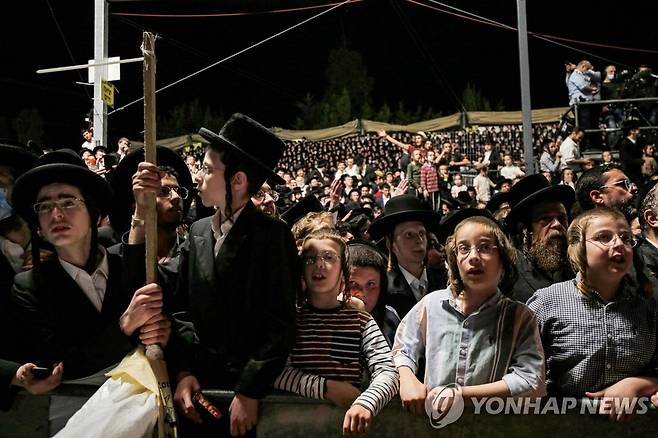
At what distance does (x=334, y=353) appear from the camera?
2.80 m

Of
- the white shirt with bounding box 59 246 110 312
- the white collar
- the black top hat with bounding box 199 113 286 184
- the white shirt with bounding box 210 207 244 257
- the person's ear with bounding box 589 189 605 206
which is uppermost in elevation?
the black top hat with bounding box 199 113 286 184

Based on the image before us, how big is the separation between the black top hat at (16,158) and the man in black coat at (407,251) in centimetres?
219

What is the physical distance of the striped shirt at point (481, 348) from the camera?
2609mm

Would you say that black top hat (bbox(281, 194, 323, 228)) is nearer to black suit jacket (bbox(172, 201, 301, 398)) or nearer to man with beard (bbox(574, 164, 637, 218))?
man with beard (bbox(574, 164, 637, 218))

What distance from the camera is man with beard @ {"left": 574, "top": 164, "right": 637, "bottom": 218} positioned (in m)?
4.43

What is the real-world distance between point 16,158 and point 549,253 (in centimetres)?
316

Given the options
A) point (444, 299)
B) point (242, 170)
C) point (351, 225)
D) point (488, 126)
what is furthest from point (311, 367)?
point (488, 126)

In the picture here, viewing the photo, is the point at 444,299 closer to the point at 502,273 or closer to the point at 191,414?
the point at 502,273

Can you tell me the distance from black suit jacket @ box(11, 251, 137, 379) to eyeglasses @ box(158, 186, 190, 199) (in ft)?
2.60

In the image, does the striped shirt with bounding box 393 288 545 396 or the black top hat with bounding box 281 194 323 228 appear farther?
Result: the black top hat with bounding box 281 194 323 228

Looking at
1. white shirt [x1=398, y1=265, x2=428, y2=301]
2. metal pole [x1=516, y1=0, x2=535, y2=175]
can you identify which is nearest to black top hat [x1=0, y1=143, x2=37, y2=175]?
white shirt [x1=398, y1=265, x2=428, y2=301]

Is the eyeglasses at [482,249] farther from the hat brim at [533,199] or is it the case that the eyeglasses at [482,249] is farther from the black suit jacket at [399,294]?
the hat brim at [533,199]

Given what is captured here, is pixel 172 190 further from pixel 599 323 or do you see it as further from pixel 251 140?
pixel 599 323

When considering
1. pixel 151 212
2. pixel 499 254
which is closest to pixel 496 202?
pixel 499 254
